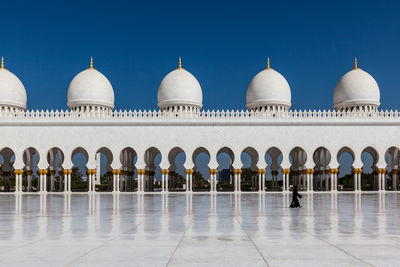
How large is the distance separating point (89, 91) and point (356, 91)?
16.1 metres

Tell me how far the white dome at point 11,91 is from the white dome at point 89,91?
3.17 m

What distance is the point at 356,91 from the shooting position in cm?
2812

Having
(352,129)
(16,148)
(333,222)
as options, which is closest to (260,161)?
(352,129)

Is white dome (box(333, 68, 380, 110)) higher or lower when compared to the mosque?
higher

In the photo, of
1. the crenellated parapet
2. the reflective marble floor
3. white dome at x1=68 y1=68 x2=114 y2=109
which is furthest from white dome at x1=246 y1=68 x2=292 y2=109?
the reflective marble floor

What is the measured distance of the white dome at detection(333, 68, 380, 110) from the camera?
28125mm

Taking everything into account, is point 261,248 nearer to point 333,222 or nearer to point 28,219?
point 333,222

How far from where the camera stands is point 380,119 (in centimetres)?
2525

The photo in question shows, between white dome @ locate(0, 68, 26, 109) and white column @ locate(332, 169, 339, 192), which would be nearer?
white column @ locate(332, 169, 339, 192)

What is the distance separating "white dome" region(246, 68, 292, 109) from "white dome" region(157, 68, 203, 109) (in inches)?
127

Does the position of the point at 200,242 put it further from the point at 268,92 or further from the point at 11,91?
→ the point at 11,91

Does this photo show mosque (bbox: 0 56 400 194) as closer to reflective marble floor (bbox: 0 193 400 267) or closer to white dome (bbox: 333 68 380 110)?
white dome (bbox: 333 68 380 110)

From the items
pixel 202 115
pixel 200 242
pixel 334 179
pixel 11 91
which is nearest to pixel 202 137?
pixel 202 115

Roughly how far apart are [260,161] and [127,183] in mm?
8532
